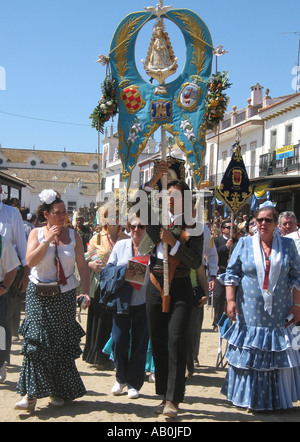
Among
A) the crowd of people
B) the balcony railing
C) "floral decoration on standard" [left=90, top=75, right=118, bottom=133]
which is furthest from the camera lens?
the balcony railing

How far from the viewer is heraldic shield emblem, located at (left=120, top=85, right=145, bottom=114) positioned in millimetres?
8367

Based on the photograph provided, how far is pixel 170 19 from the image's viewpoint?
26.9ft

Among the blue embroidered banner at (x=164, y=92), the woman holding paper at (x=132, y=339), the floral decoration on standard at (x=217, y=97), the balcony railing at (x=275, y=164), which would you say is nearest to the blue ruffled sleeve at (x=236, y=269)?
the woman holding paper at (x=132, y=339)

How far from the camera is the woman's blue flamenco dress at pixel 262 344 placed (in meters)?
5.32

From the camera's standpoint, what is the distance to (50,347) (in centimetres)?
528

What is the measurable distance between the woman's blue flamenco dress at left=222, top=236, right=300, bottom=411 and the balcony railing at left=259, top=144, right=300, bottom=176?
74.7 ft

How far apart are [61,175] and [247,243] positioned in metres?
93.3

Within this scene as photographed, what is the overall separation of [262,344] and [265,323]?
0.20 m

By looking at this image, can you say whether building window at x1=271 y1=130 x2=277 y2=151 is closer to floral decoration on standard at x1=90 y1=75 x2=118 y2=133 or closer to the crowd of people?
floral decoration on standard at x1=90 y1=75 x2=118 y2=133

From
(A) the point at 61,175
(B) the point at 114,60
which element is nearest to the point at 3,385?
(B) the point at 114,60

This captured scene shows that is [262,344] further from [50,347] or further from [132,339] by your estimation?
[50,347]

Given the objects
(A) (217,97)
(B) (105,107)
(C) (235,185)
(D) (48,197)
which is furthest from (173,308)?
(C) (235,185)

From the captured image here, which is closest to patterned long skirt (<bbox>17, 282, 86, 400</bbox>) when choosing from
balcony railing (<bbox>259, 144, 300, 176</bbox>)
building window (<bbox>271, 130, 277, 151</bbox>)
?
balcony railing (<bbox>259, 144, 300, 176</bbox>)

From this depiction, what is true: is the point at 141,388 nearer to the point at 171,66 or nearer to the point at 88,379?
the point at 88,379
